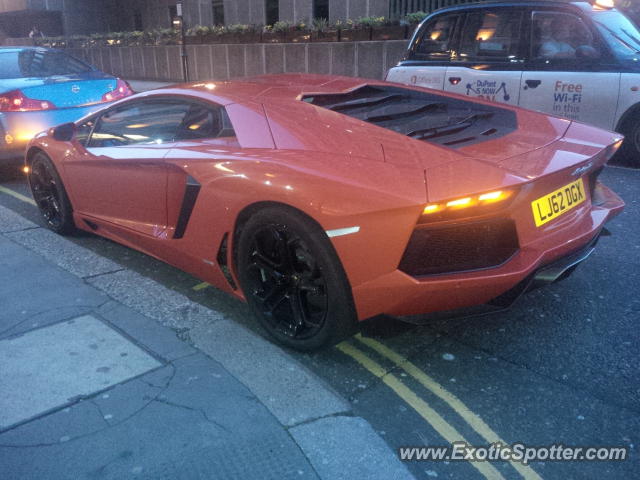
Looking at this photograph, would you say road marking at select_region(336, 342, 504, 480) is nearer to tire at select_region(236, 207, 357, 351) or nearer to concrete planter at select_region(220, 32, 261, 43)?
tire at select_region(236, 207, 357, 351)

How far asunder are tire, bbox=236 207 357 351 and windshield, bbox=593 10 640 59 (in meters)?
5.31

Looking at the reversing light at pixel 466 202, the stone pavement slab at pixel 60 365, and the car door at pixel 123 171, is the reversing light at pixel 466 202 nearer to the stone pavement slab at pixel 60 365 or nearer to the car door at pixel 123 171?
the stone pavement slab at pixel 60 365

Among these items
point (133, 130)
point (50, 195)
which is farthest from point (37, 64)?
point (133, 130)

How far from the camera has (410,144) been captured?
277cm

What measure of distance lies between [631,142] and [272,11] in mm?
15746

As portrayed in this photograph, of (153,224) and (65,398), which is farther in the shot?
(153,224)

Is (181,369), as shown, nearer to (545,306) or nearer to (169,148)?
(169,148)

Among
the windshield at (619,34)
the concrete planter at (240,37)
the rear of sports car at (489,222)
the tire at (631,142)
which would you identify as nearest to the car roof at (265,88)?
the rear of sports car at (489,222)

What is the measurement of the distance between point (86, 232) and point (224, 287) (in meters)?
2.17

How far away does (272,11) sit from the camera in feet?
65.2

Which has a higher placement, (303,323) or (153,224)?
(153,224)

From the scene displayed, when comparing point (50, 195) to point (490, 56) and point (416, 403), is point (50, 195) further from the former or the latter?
point (490, 56)

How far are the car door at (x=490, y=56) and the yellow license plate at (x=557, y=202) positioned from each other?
13.8 ft

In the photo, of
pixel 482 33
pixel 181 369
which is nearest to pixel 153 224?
pixel 181 369
